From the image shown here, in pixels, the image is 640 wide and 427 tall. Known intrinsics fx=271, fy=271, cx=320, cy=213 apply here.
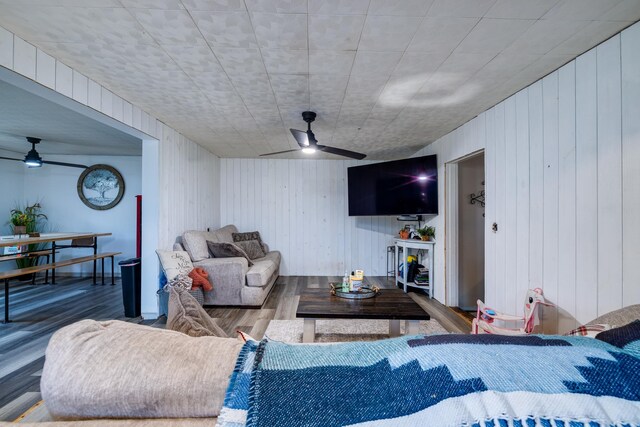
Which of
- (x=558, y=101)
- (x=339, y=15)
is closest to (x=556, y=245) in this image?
(x=558, y=101)

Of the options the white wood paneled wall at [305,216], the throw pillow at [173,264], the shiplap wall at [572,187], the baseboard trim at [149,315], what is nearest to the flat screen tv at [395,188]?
the white wood paneled wall at [305,216]

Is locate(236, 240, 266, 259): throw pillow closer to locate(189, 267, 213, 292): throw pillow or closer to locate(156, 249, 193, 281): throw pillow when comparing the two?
locate(189, 267, 213, 292): throw pillow

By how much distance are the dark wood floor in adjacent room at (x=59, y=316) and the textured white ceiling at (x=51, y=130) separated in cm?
235

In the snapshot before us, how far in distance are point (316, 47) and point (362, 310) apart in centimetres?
201

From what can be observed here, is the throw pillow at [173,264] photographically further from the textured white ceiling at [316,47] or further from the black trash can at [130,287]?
the textured white ceiling at [316,47]

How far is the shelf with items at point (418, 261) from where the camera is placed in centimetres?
409

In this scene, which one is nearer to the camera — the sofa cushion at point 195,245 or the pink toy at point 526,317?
the pink toy at point 526,317

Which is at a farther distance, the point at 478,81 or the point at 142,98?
the point at 142,98

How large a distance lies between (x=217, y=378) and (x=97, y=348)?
32 centimetres

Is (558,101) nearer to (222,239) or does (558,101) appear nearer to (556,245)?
(556,245)

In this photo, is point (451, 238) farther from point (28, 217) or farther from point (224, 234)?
point (28, 217)

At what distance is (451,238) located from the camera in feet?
12.1

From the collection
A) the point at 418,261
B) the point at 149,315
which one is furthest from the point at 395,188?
the point at 149,315

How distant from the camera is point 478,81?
2268 mm
